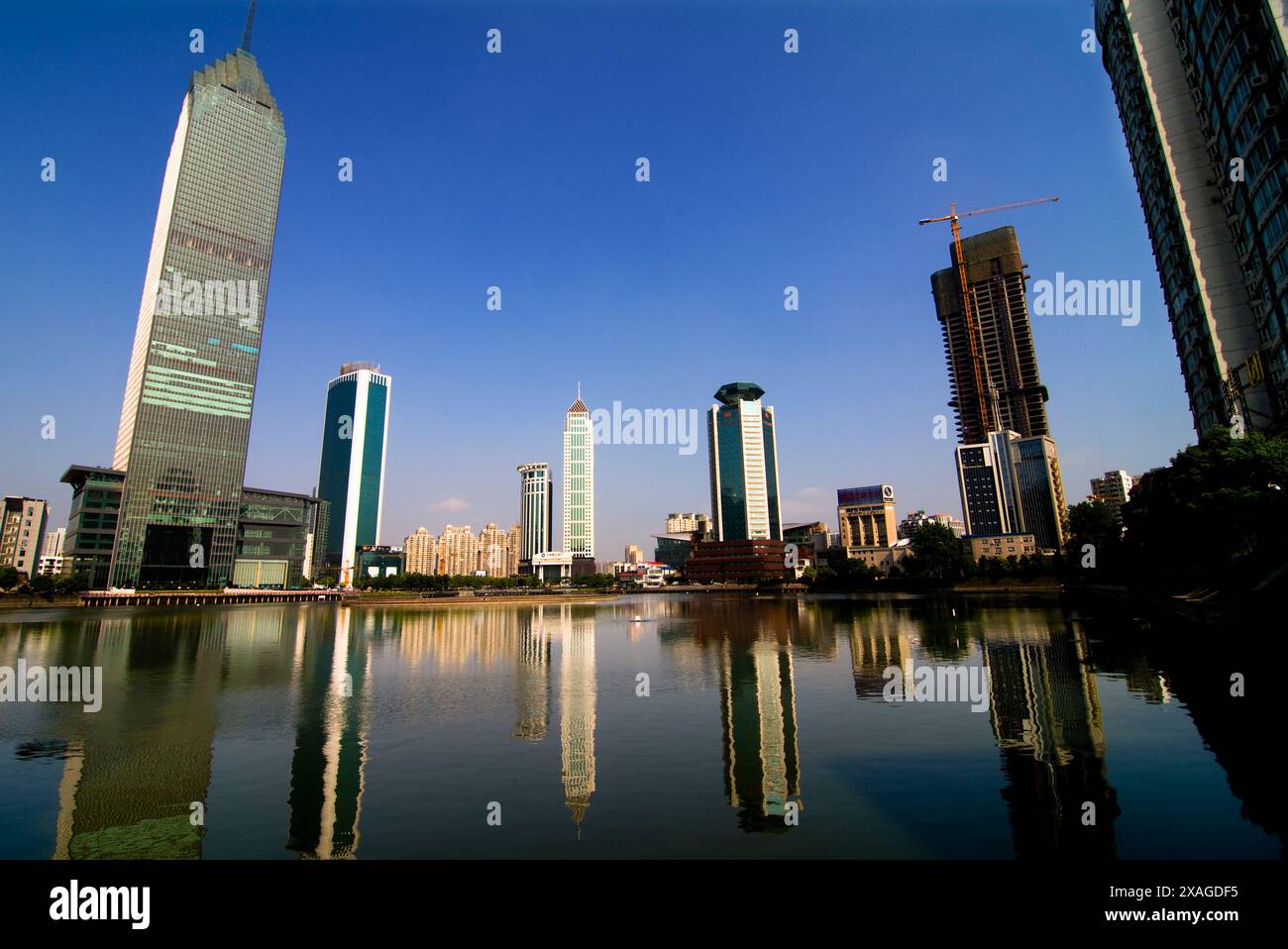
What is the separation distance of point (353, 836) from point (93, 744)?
1823 centimetres

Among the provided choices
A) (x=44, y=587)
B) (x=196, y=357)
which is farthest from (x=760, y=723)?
(x=196, y=357)

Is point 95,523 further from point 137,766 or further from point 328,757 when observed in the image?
point 328,757

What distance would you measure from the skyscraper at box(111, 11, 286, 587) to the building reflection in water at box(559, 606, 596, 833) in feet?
579

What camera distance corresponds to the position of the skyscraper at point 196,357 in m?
175

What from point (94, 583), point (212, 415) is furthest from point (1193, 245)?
point (94, 583)

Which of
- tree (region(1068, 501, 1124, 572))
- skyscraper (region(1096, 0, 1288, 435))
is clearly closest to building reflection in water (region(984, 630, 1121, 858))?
skyscraper (region(1096, 0, 1288, 435))

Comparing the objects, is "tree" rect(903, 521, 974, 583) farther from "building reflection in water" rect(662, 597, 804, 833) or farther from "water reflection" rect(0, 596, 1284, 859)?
"water reflection" rect(0, 596, 1284, 859)

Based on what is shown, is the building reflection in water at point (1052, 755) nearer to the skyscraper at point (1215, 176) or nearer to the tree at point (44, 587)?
the skyscraper at point (1215, 176)

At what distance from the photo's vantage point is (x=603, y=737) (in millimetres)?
26375

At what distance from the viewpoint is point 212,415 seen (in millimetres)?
184375

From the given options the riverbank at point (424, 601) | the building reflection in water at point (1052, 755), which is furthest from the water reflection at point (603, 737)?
the riverbank at point (424, 601)
